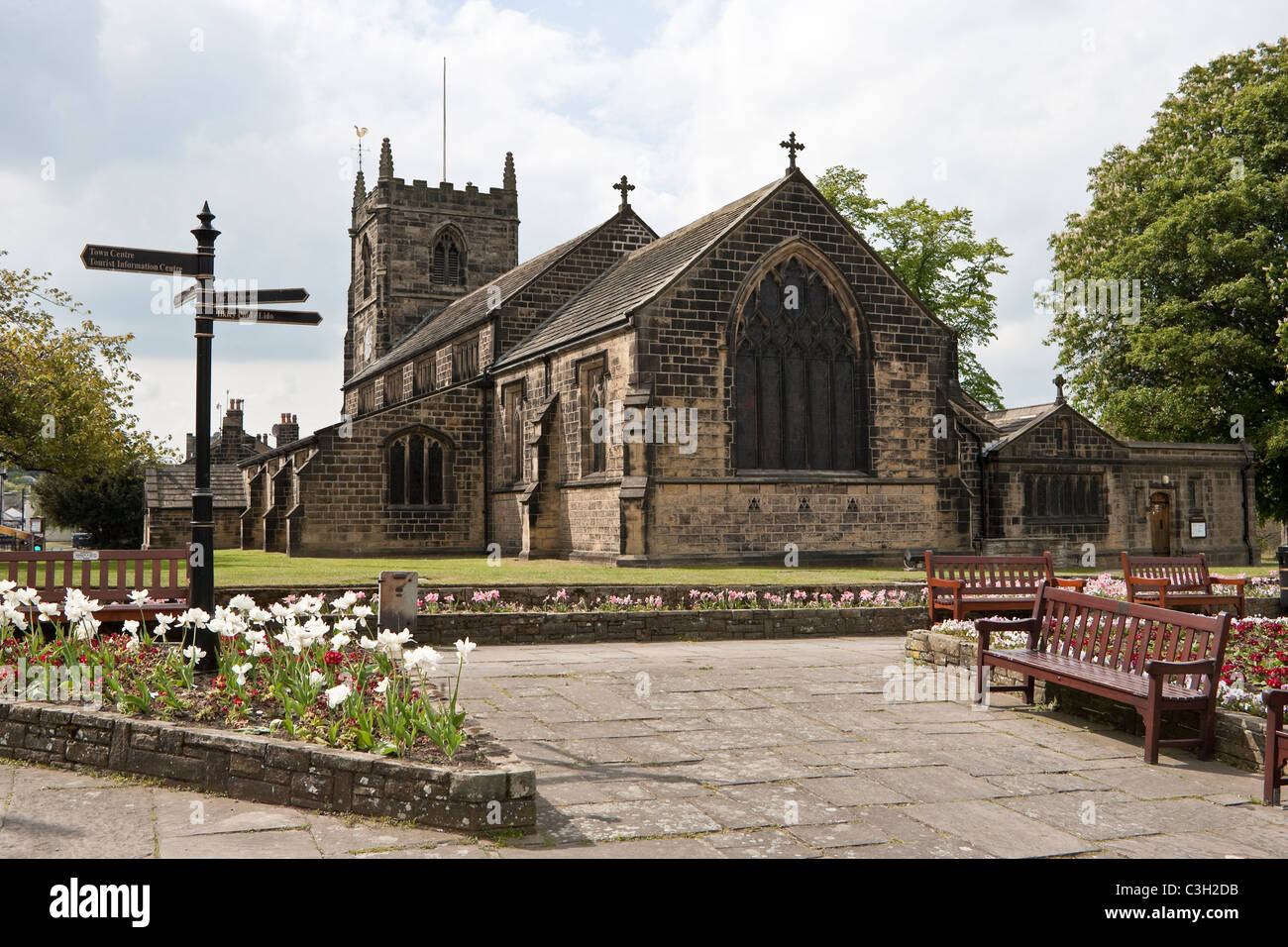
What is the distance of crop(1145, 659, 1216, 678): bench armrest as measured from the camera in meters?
6.78

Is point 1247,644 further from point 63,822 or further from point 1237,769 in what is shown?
point 63,822

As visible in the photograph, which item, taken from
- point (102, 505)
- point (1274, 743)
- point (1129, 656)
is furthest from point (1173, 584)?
point (102, 505)

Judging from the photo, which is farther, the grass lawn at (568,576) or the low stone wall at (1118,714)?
the grass lawn at (568,576)

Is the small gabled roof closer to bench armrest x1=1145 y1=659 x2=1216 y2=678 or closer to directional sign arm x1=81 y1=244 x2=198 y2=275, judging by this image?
bench armrest x1=1145 y1=659 x2=1216 y2=678

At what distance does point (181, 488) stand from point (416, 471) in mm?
13117

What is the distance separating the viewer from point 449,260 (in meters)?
46.9

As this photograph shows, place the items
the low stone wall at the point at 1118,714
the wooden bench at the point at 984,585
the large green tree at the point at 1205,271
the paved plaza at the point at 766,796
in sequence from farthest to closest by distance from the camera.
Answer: the large green tree at the point at 1205,271 → the wooden bench at the point at 984,585 → the low stone wall at the point at 1118,714 → the paved plaza at the point at 766,796

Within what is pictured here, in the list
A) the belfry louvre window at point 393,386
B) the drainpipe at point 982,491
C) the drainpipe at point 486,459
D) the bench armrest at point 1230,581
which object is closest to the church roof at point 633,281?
the drainpipe at point 486,459

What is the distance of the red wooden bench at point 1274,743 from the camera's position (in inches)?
229

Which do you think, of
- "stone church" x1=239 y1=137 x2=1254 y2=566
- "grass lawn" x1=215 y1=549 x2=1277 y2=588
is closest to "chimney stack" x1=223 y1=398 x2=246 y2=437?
"stone church" x1=239 y1=137 x2=1254 y2=566

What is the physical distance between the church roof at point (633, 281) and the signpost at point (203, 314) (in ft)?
46.1

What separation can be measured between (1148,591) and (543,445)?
1539 cm

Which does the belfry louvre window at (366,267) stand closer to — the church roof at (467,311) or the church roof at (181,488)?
the church roof at (467,311)

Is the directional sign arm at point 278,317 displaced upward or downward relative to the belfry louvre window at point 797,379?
downward
